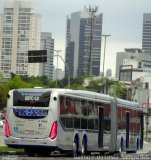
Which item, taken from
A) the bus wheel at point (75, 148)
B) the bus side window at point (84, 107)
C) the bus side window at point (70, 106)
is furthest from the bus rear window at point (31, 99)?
the bus side window at point (84, 107)

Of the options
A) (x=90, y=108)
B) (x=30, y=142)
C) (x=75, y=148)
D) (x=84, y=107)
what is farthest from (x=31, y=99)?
(x=90, y=108)

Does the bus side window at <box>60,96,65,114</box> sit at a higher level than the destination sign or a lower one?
higher

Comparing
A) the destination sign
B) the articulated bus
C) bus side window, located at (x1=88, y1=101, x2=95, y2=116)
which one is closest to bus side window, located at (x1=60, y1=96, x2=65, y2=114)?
the articulated bus

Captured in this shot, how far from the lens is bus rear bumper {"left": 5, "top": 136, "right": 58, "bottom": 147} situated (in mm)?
27547

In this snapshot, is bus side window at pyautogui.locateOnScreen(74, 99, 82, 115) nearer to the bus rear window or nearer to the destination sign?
the bus rear window

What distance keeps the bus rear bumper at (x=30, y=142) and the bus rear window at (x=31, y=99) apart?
1471 millimetres

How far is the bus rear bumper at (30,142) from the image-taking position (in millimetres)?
27547

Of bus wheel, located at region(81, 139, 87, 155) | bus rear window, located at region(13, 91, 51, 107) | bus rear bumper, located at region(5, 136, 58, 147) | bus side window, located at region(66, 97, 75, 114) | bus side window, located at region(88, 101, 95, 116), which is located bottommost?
bus wheel, located at region(81, 139, 87, 155)

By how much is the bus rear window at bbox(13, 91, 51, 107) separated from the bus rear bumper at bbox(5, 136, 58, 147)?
1471 millimetres

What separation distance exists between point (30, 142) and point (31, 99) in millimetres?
1827

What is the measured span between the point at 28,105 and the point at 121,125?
1105cm

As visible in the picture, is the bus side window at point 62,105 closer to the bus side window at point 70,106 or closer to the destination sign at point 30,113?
the bus side window at point 70,106

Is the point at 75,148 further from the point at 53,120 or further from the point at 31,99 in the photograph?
the point at 31,99

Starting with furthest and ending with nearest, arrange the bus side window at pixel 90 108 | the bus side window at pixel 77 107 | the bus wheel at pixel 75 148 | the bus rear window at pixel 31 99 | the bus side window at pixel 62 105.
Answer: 1. the bus side window at pixel 90 108
2. the bus side window at pixel 77 107
3. the bus wheel at pixel 75 148
4. the bus side window at pixel 62 105
5. the bus rear window at pixel 31 99
